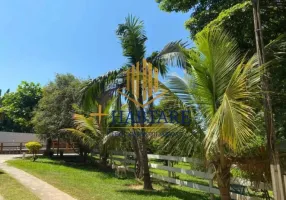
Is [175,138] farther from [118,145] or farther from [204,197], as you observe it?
[118,145]

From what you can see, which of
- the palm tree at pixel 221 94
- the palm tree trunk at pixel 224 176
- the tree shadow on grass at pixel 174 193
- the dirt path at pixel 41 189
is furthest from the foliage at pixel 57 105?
the palm tree trunk at pixel 224 176

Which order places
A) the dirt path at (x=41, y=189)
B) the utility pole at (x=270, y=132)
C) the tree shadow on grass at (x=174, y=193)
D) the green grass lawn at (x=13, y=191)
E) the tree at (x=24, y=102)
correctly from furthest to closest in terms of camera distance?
the tree at (x=24, y=102) → the tree shadow on grass at (x=174, y=193) → the dirt path at (x=41, y=189) → the green grass lawn at (x=13, y=191) → the utility pole at (x=270, y=132)

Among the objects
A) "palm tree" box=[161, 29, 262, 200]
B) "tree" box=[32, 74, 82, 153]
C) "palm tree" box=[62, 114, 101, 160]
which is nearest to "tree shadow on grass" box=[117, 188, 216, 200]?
"palm tree" box=[161, 29, 262, 200]

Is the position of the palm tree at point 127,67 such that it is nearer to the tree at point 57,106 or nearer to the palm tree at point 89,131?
the palm tree at point 89,131

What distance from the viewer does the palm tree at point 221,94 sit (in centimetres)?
462

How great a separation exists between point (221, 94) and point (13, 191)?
21.8ft

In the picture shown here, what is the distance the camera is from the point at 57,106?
18.5 m

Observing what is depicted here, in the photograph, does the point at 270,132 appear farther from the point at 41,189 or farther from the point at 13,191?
the point at 13,191

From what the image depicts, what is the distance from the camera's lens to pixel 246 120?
466cm

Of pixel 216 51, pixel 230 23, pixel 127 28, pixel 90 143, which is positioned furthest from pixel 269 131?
pixel 90 143

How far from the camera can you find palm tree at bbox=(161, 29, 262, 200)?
4.62 meters

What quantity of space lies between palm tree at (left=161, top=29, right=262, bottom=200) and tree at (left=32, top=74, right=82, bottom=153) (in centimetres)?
1235

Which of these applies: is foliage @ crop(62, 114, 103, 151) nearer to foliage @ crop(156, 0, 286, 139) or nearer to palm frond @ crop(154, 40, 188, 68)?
palm frond @ crop(154, 40, 188, 68)

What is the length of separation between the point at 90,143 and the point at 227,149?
10698mm
